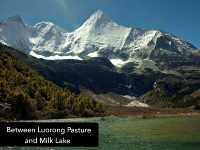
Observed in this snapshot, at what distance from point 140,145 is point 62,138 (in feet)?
212

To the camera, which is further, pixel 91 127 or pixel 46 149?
pixel 46 149

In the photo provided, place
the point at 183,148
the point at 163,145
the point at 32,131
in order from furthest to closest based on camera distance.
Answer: the point at 163,145 → the point at 183,148 → the point at 32,131

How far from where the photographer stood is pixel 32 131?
Answer: 33.6 m

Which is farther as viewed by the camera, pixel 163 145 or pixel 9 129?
pixel 163 145

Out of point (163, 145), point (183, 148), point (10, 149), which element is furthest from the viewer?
point (163, 145)

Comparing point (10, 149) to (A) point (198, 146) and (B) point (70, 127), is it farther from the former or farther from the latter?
(B) point (70, 127)

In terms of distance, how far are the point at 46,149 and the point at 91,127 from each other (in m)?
51.8

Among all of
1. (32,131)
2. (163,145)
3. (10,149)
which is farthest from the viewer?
(163,145)

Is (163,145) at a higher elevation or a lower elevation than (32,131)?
higher


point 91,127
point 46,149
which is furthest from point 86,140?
Result: point 46,149

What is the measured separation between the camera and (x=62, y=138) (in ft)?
110

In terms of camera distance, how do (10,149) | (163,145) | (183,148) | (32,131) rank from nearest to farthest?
1. (32,131)
2. (10,149)
3. (183,148)
4. (163,145)

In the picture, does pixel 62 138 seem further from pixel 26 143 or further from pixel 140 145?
pixel 140 145

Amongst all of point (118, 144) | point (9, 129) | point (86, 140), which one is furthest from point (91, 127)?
point (118, 144)
